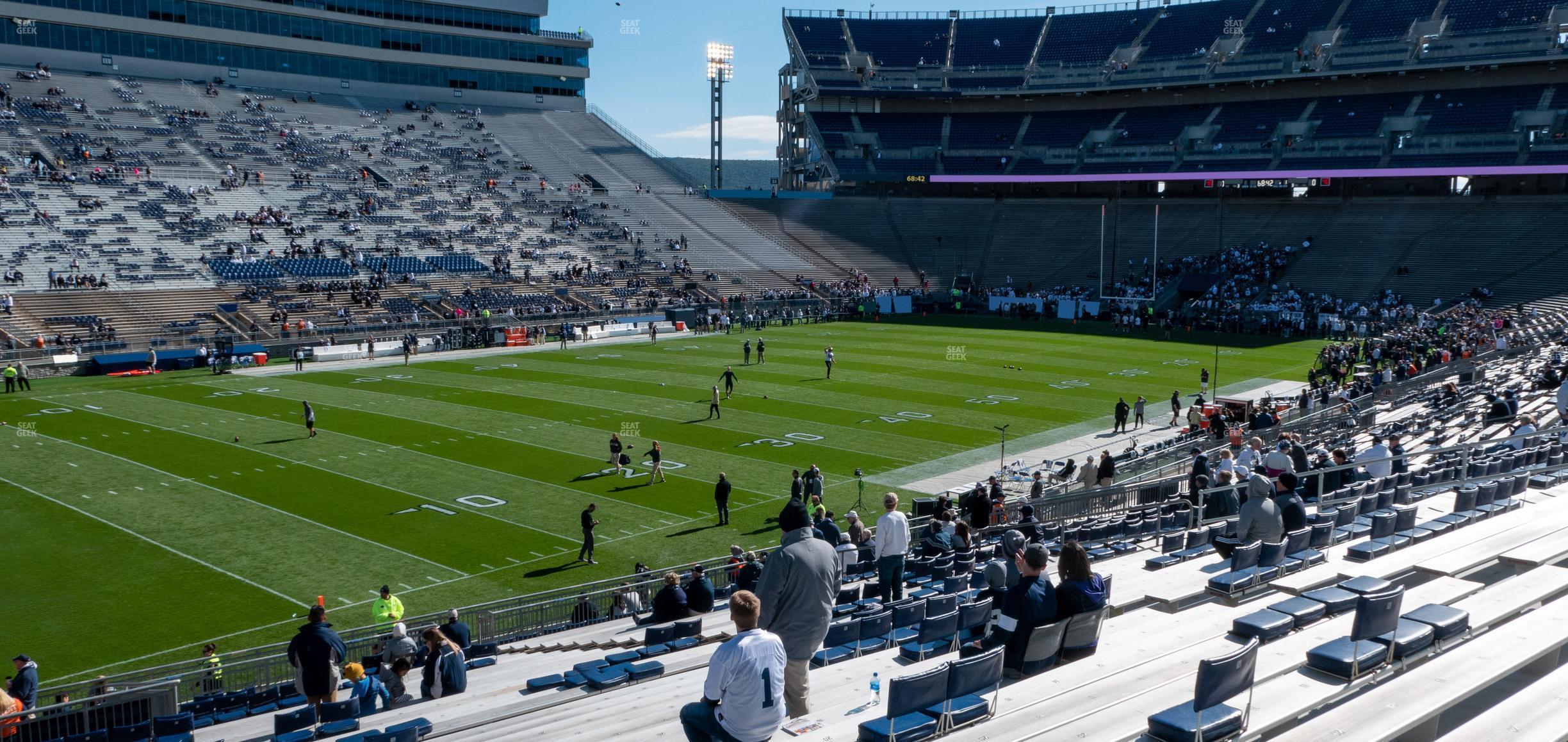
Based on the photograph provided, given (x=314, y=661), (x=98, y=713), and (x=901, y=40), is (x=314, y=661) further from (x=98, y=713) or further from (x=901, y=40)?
(x=901, y=40)

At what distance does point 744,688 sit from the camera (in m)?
5.94

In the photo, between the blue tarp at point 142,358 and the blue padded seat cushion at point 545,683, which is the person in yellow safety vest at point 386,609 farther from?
the blue tarp at point 142,358

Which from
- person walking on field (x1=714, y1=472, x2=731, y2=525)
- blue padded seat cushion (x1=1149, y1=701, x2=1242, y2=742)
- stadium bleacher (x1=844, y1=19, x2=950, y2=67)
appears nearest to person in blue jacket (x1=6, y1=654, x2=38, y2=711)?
blue padded seat cushion (x1=1149, y1=701, x2=1242, y2=742)

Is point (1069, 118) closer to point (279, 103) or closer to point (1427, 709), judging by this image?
point (279, 103)

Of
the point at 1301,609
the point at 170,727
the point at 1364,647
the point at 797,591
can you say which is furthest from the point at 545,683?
the point at 1364,647

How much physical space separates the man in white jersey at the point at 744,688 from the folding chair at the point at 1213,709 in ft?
7.36

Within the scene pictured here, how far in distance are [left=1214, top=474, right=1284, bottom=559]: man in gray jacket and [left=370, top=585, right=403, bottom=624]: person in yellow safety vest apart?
1049cm

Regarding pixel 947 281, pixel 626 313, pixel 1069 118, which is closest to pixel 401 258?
pixel 626 313

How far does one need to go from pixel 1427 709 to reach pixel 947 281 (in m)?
67.3

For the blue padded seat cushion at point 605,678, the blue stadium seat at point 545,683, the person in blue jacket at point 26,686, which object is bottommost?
the person in blue jacket at point 26,686

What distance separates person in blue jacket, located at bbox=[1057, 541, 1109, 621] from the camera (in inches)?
301

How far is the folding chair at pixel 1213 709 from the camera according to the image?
20.4 feet

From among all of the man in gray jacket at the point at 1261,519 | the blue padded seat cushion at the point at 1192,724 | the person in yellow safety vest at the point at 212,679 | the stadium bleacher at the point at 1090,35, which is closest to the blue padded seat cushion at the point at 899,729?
the blue padded seat cushion at the point at 1192,724

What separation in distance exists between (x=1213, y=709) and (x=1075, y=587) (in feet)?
4.39
